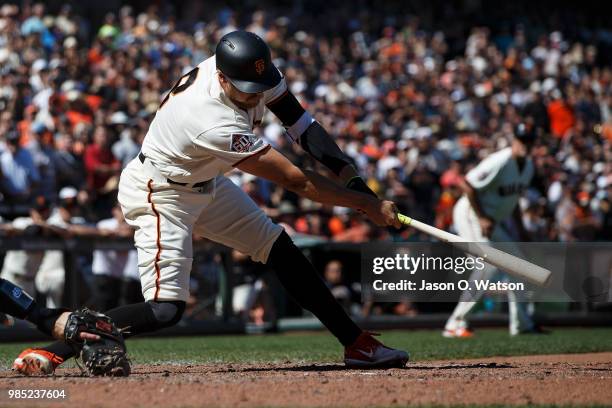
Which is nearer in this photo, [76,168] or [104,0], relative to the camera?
[76,168]

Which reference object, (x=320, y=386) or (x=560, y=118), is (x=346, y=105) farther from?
(x=320, y=386)

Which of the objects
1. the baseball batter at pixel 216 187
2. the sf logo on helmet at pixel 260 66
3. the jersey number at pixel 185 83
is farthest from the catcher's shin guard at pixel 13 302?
the sf logo on helmet at pixel 260 66

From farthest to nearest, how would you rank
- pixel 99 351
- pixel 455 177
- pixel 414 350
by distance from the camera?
pixel 455 177 → pixel 414 350 → pixel 99 351

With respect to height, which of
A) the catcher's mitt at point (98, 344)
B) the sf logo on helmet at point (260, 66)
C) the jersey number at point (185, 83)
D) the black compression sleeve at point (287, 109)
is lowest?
the catcher's mitt at point (98, 344)

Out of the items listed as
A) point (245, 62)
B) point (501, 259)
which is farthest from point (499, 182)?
point (245, 62)

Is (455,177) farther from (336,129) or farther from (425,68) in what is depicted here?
(425,68)

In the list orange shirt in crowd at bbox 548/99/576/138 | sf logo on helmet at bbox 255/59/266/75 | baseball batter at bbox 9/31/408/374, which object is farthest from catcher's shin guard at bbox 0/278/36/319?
orange shirt in crowd at bbox 548/99/576/138

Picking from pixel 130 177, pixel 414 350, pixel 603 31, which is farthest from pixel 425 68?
pixel 130 177

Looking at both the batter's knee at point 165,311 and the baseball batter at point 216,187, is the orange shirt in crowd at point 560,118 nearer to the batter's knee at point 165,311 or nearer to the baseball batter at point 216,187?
the baseball batter at point 216,187
